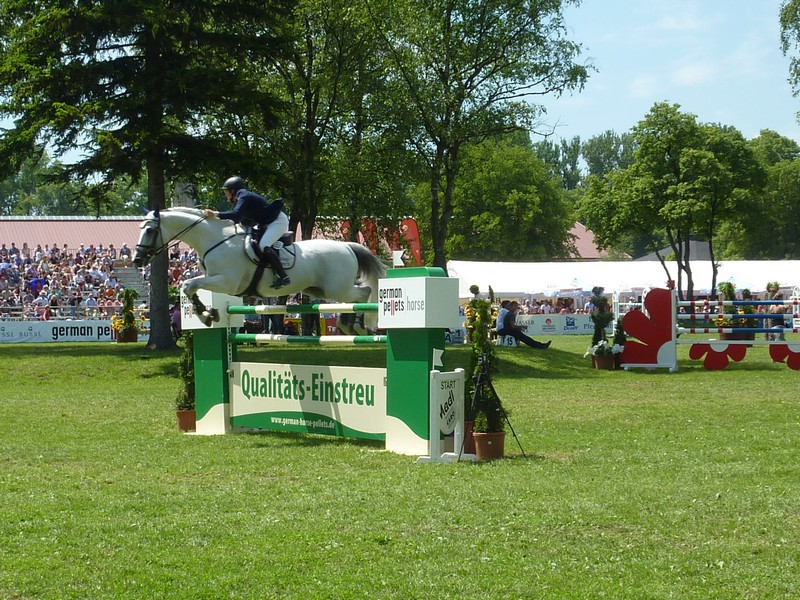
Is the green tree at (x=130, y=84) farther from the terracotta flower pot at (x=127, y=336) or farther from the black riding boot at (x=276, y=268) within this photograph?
the black riding boot at (x=276, y=268)

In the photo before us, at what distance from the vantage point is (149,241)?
11.0 metres

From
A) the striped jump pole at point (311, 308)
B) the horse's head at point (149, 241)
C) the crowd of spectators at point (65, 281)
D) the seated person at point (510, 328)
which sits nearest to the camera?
the striped jump pole at point (311, 308)

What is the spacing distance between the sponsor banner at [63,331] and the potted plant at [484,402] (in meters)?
26.2

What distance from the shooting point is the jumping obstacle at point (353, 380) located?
31.5ft

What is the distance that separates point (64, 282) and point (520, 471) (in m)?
32.9

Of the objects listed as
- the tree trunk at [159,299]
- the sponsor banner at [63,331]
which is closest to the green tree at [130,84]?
the tree trunk at [159,299]

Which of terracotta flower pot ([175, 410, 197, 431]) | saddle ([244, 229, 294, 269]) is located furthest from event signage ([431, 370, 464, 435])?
terracotta flower pot ([175, 410, 197, 431])

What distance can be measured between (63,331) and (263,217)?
24514 millimetres

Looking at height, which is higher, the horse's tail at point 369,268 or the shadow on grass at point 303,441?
the horse's tail at point 369,268

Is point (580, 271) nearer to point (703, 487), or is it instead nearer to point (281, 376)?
point (281, 376)

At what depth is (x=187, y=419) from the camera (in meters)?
12.3

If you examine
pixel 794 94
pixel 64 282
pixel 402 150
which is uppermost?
pixel 794 94

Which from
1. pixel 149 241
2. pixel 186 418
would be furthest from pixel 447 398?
pixel 186 418

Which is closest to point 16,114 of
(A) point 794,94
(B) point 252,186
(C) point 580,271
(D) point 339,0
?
(B) point 252,186
